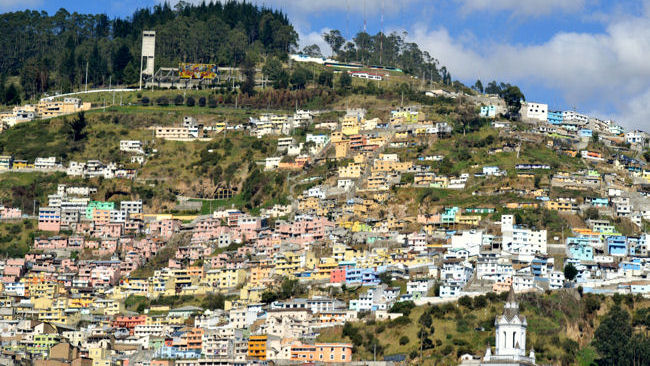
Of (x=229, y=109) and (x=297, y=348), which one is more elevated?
(x=229, y=109)

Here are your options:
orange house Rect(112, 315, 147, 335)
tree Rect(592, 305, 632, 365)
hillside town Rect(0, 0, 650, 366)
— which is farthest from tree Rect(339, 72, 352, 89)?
tree Rect(592, 305, 632, 365)

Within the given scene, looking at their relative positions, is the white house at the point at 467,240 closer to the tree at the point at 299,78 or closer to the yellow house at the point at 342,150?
the yellow house at the point at 342,150

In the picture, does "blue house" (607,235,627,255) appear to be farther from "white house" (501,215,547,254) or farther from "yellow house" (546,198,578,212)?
"yellow house" (546,198,578,212)

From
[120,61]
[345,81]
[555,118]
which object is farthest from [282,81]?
[555,118]

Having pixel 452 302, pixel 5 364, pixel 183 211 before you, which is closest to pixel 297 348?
pixel 452 302

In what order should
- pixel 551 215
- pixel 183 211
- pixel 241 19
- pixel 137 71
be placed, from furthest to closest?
pixel 241 19 < pixel 137 71 < pixel 183 211 < pixel 551 215

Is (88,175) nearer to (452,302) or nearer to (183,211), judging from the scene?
(183,211)

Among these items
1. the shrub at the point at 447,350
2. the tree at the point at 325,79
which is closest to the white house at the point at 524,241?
the shrub at the point at 447,350
